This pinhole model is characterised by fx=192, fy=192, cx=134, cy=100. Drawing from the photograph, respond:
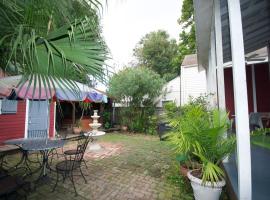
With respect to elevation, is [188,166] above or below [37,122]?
below

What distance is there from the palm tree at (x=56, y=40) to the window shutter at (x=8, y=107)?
580 centimetres

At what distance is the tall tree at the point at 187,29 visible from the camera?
696 inches

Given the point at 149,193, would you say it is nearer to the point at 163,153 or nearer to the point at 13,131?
the point at 163,153

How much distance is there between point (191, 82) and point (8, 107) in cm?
1052

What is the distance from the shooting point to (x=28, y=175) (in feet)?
14.0

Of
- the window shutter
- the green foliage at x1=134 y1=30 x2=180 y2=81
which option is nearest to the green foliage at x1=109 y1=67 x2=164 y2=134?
the window shutter

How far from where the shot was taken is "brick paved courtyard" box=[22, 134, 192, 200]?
350 cm

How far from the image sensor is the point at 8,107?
711cm

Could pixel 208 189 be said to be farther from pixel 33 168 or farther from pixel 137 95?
pixel 137 95

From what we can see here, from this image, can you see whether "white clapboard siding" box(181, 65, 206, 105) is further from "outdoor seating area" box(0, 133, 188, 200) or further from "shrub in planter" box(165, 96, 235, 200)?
"shrub in planter" box(165, 96, 235, 200)

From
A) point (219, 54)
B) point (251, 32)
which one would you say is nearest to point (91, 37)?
point (219, 54)

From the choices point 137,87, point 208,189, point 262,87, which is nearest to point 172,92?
point 137,87

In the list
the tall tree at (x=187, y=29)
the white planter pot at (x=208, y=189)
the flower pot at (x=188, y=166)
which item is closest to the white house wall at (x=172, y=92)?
the tall tree at (x=187, y=29)

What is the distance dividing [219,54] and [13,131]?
753 centimetres
